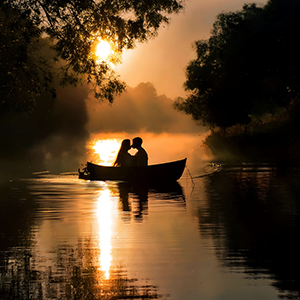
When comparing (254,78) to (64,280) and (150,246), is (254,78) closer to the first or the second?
(150,246)

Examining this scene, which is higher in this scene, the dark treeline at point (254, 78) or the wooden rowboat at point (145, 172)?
the dark treeline at point (254, 78)

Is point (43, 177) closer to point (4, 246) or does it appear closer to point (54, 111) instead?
point (4, 246)

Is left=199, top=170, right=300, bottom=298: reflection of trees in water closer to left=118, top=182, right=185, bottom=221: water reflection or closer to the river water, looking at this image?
the river water

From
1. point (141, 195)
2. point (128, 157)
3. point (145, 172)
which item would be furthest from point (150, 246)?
point (128, 157)

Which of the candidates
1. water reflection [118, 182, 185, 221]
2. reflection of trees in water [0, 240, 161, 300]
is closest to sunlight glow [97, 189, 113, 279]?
reflection of trees in water [0, 240, 161, 300]

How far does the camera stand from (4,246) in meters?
10.7

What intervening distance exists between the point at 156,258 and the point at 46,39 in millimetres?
57067

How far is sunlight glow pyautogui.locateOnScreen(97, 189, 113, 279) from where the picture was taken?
363 inches

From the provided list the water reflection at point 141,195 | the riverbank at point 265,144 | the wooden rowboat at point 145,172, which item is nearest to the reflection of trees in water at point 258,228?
the water reflection at point 141,195

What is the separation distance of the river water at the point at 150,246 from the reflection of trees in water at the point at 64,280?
0.5 inches

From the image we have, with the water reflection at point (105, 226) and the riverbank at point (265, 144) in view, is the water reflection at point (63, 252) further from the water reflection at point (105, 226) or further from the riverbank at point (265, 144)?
the riverbank at point (265, 144)

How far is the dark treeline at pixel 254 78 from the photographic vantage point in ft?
163

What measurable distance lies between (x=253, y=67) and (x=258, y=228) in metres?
39.8

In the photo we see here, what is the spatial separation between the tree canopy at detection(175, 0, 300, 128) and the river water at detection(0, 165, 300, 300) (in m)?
31.3
